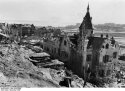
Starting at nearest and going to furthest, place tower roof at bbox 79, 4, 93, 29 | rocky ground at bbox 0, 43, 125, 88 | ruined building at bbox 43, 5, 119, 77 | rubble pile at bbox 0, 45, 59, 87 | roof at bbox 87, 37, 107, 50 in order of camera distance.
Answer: rubble pile at bbox 0, 45, 59, 87
rocky ground at bbox 0, 43, 125, 88
tower roof at bbox 79, 4, 93, 29
ruined building at bbox 43, 5, 119, 77
roof at bbox 87, 37, 107, 50

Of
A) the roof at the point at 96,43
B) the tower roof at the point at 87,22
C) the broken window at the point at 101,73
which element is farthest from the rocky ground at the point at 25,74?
the tower roof at the point at 87,22

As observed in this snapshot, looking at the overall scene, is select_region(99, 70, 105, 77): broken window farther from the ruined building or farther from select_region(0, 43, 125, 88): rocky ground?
select_region(0, 43, 125, 88): rocky ground

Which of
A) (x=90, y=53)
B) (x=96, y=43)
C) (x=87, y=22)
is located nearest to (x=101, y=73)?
(x=90, y=53)

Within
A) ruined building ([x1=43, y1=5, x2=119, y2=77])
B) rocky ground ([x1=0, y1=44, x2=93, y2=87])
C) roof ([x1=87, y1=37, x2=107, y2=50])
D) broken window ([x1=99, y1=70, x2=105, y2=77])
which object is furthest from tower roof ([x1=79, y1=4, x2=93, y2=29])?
rocky ground ([x1=0, y1=44, x2=93, y2=87])

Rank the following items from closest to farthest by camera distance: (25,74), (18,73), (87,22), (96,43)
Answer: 1. (18,73)
2. (25,74)
3. (96,43)
4. (87,22)

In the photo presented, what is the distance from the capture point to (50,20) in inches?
336

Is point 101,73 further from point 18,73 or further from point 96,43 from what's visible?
point 18,73

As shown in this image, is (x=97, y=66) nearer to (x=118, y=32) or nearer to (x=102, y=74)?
(x=102, y=74)

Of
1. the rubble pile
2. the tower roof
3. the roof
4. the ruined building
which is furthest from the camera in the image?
the roof

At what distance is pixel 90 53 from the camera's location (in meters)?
11.8

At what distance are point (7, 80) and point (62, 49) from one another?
583cm

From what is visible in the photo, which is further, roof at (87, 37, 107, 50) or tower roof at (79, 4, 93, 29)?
roof at (87, 37, 107, 50)

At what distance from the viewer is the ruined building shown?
11703mm

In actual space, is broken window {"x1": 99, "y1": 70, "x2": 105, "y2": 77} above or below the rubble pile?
below
